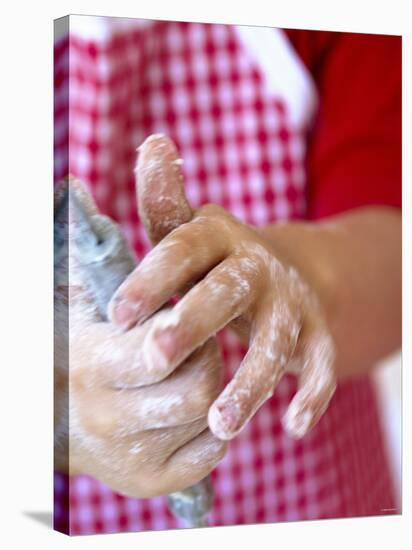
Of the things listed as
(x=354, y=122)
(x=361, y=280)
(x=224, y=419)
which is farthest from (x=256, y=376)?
(x=354, y=122)

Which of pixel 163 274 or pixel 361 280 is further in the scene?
pixel 361 280

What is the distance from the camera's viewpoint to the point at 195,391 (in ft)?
2.50

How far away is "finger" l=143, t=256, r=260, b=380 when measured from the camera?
71 cm

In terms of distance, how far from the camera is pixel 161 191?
77 cm

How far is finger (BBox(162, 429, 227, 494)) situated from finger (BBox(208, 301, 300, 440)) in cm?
5

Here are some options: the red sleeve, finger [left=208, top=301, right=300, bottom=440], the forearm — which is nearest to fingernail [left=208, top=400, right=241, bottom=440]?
finger [left=208, top=301, right=300, bottom=440]

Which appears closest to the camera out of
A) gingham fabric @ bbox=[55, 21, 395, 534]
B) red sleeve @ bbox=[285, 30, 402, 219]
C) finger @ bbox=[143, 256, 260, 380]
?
finger @ bbox=[143, 256, 260, 380]

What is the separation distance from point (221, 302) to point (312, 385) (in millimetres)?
136

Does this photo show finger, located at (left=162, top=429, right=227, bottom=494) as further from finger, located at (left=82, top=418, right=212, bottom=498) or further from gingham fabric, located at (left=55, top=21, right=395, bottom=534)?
gingham fabric, located at (left=55, top=21, right=395, bottom=534)

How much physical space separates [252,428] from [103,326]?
0.33m

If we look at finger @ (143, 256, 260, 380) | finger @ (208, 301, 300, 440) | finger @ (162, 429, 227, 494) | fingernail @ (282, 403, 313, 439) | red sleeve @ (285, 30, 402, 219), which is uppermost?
red sleeve @ (285, 30, 402, 219)

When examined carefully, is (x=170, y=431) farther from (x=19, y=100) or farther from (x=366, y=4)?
(x=366, y=4)

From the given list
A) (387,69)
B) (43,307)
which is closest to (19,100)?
(43,307)

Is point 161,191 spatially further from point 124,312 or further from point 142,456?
point 142,456
